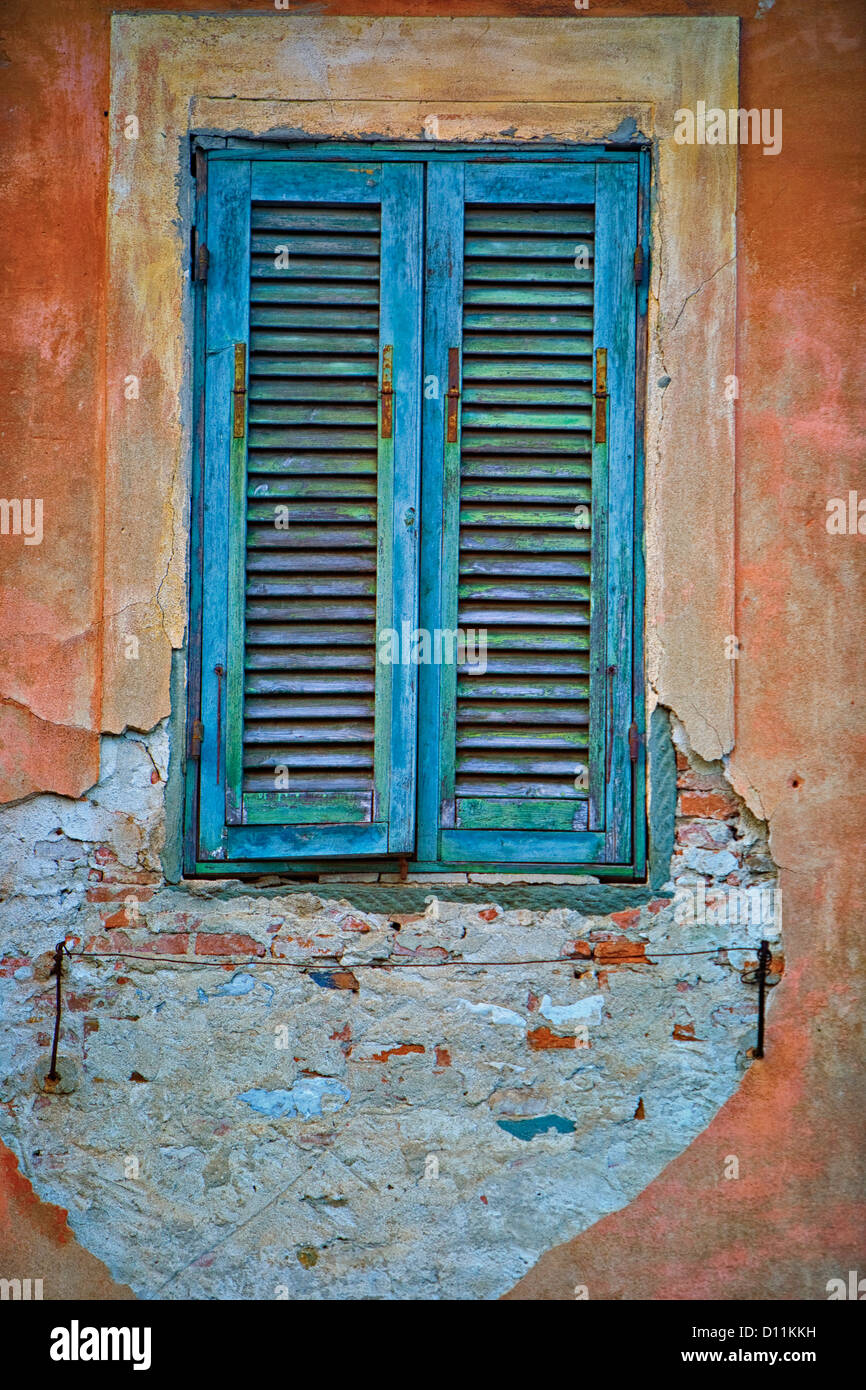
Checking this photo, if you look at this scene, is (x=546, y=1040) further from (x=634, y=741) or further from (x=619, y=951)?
(x=634, y=741)

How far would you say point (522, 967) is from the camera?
10.6 feet

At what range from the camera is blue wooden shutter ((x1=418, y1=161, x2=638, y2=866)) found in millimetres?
3322

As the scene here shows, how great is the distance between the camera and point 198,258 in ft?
10.9

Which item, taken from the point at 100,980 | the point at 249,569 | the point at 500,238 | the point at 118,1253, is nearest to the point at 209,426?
the point at 249,569

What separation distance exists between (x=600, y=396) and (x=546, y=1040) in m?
1.61

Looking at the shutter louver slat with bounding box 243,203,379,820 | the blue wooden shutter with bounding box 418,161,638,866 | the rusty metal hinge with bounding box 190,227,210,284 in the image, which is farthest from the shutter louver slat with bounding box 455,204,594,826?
the rusty metal hinge with bounding box 190,227,210,284

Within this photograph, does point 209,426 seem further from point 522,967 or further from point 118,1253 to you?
point 118,1253

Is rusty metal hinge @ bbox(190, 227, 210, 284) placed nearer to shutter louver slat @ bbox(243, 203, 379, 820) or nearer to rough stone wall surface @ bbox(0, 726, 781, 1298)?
shutter louver slat @ bbox(243, 203, 379, 820)

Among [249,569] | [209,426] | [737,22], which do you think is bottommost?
[249,569]

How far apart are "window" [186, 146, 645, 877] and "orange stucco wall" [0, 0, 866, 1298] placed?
0.29 meters

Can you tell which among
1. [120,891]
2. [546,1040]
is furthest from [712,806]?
[120,891]

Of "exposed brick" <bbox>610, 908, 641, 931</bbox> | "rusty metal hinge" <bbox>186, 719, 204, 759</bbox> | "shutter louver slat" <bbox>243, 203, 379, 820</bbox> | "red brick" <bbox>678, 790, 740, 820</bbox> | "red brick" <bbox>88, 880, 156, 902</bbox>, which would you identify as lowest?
"exposed brick" <bbox>610, 908, 641, 931</bbox>

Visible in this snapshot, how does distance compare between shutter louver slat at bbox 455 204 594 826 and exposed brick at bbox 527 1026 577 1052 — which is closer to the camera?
exposed brick at bbox 527 1026 577 1052

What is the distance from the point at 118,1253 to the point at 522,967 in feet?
3.91
